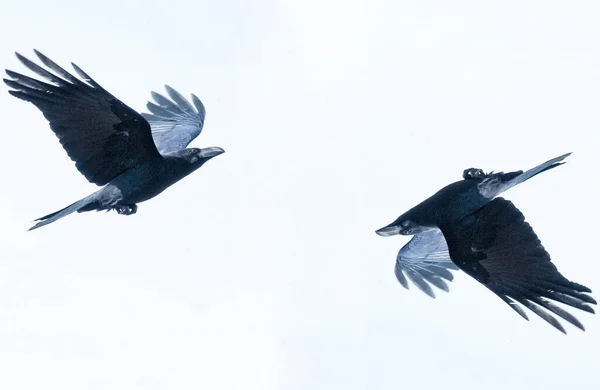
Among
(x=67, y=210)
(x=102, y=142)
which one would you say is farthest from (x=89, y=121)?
(x=67, y=210)

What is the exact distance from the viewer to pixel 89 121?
1061 cm

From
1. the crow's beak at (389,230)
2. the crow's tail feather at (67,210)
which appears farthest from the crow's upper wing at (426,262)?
the crow's tail feather at (67,210)

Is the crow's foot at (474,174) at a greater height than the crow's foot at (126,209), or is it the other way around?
the crow's foot at (474,174)

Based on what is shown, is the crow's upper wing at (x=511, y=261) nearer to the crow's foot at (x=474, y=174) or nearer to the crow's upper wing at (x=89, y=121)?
the crow's foot at (x=474, y=174)

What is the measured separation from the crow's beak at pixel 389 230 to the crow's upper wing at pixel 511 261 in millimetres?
787

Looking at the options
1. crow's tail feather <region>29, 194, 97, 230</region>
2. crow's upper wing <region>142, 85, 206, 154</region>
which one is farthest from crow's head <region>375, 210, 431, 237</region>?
crow's tail feather <region>29, 194, 97, 230</region>

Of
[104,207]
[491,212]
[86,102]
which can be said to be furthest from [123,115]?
[491,212]

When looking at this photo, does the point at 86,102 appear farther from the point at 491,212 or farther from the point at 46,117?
the point at 491,212

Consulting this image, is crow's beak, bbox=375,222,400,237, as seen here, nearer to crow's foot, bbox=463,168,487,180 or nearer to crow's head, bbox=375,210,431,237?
crow's head, bbox=375,210,431,237

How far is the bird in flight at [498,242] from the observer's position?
9.95 m

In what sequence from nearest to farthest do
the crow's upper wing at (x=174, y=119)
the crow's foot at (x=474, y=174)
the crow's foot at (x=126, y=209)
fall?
the crow's foot at (x=474, y=174), the crow's foot at (x=126, y=209), the crow's upper wing at (x=174, y=119)

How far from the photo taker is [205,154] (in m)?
11.2

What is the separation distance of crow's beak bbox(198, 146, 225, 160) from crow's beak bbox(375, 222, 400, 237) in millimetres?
2000

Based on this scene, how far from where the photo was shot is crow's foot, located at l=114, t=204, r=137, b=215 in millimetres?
11016
